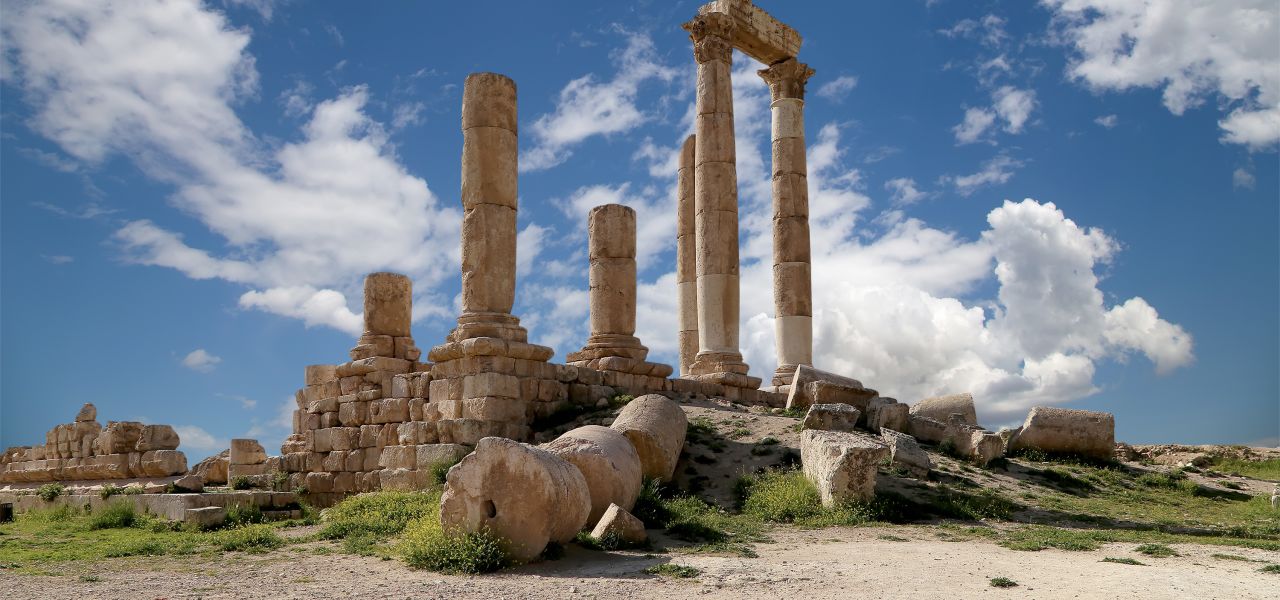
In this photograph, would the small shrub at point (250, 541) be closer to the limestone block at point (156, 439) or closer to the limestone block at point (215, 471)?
the limestone block at point (215, 471)

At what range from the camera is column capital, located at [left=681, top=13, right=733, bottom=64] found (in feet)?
77.1

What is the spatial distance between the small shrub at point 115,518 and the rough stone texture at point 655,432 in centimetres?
729

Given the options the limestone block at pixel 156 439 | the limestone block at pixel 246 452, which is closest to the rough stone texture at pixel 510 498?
the limestone block at pixel 246 452

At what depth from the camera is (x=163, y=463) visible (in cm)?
2331

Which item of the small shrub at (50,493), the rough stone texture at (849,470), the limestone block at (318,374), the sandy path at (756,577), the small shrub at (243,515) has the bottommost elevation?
the sandy path at (756,577)

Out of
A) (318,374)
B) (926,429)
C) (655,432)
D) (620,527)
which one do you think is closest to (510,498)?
(620,527)

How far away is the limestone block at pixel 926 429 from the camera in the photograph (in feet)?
57.5

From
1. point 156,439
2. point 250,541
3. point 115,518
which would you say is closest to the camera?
point 250,541

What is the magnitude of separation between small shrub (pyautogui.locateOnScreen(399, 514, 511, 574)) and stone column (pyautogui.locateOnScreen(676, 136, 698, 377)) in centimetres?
1761

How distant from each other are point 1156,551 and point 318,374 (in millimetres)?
17635

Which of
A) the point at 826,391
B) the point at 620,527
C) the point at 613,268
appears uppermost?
the point at 613,268

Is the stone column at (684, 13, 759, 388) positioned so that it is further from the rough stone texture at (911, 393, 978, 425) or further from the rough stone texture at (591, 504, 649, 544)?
the rough stone texture at (591, 504, 649, 544)

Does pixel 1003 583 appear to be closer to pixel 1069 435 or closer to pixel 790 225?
pixel 1069 435

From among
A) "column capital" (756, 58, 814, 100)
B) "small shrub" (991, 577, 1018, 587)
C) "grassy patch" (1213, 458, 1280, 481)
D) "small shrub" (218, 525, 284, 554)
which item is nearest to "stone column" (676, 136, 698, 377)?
"column capital" (756, 58, 814, 100)
